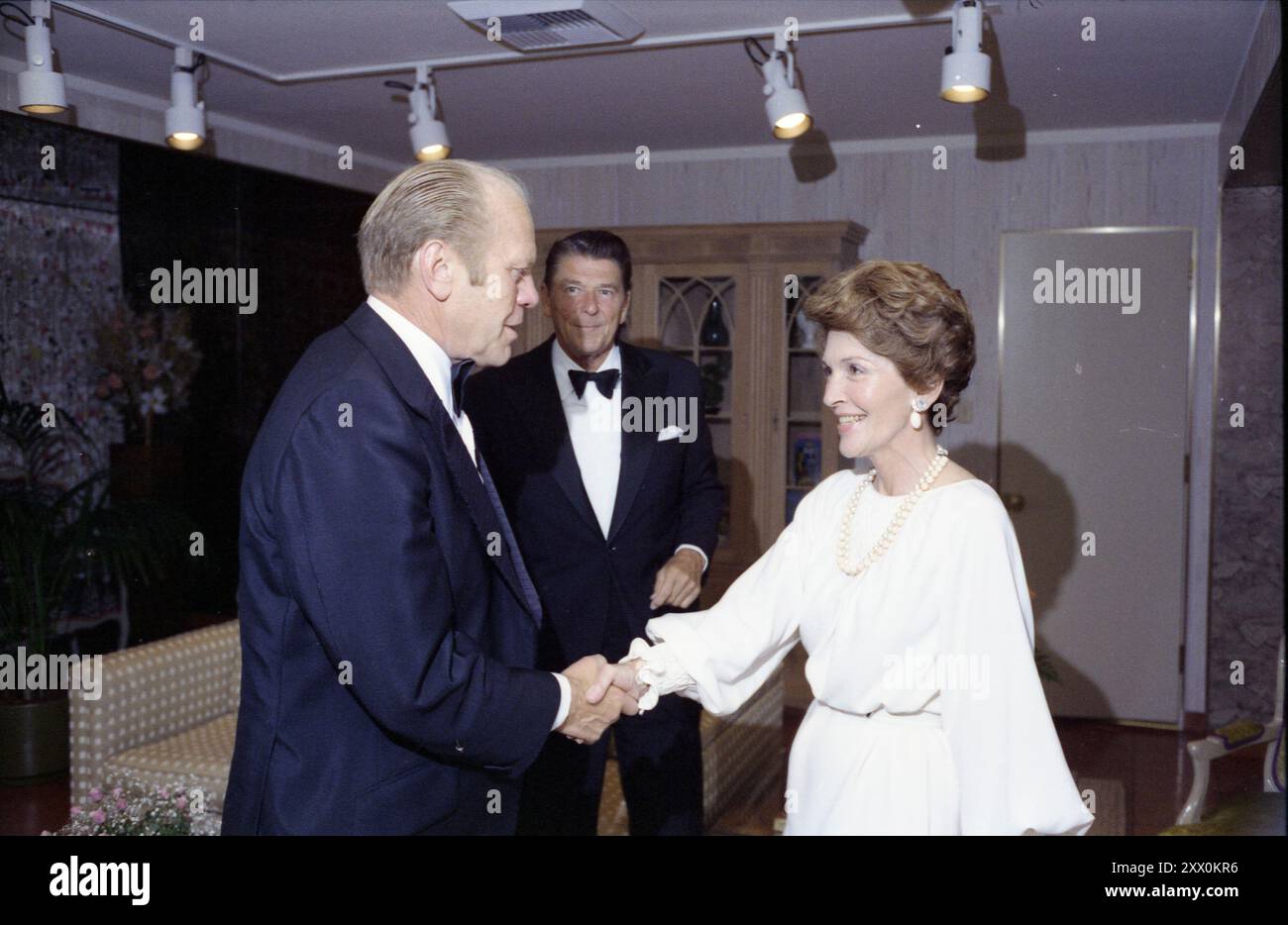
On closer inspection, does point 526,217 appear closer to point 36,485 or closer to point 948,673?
point 948,673

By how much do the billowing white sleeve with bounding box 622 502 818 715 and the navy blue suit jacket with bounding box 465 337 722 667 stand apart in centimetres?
64

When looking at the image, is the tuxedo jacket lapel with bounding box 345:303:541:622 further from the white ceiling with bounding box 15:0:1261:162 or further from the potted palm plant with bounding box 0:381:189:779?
the potted palm plant with bounding box 0:381:189:779

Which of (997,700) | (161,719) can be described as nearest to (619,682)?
(997,700)

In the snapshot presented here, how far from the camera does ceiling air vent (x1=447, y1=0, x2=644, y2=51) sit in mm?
3195

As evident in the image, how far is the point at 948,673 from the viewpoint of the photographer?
161 cm

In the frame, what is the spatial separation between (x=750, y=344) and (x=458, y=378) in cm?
326

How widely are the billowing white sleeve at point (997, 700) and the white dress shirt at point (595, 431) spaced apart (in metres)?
1.10

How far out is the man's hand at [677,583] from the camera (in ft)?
8.38

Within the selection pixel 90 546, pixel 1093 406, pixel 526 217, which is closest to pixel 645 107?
pixel 1093 406

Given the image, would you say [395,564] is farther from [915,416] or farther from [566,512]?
[566,512]

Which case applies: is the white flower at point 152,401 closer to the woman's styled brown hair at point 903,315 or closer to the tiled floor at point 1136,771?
the tiled floor at point 1136,771

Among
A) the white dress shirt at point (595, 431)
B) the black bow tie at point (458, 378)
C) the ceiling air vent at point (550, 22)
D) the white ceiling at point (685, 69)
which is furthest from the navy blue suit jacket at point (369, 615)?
the white ceiling at point (685, 69)

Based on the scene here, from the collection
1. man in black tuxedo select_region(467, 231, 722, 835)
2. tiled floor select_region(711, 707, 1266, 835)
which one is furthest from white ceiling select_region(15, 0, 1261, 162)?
tiled floor select_region(711, 707, 1266, 835)

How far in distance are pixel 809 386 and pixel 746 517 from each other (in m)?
0.64
